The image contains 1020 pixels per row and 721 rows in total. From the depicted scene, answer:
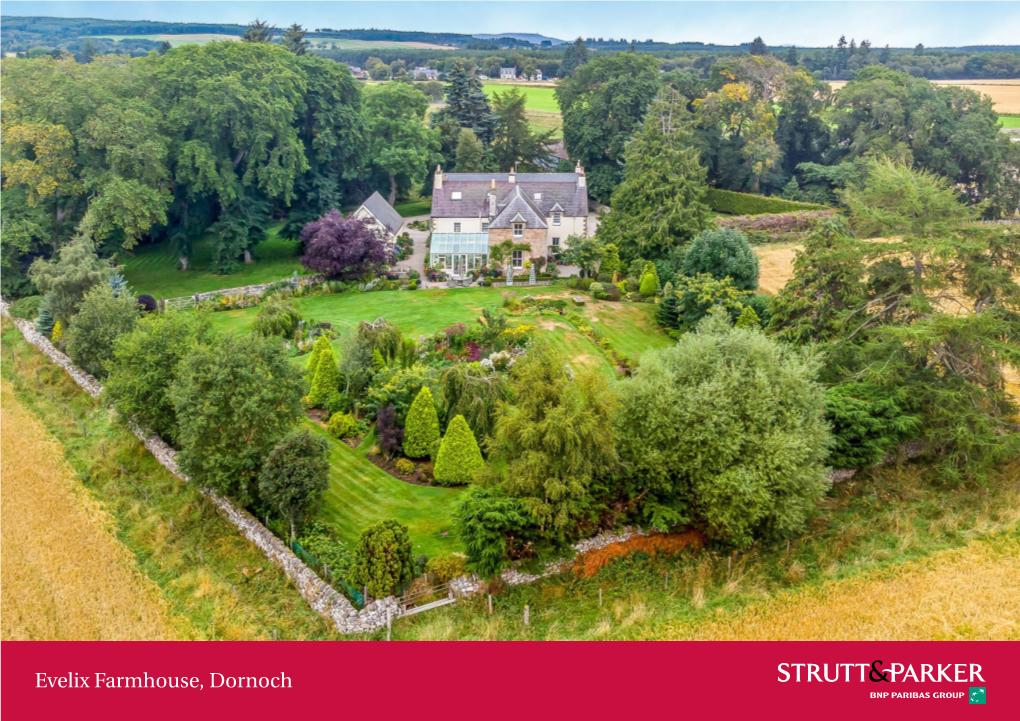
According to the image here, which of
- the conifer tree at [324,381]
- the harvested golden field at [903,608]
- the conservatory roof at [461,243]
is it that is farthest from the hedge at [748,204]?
the harvested golden field at [903,608]

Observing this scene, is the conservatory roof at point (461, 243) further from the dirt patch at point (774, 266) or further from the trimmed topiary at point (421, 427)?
the trimmed topiary at point (421, 427)

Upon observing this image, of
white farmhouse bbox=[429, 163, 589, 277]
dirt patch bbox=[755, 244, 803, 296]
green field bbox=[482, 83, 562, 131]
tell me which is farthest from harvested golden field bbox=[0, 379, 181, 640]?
green field bbox=[482, 83, 562, 131]

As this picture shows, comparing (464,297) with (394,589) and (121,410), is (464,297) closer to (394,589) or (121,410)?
(121,410)

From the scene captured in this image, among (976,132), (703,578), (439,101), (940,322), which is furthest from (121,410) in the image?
(439,101)

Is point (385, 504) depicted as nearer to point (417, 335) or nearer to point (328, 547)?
point (328, 547)

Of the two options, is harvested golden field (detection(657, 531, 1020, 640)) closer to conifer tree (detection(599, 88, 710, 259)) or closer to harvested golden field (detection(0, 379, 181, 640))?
harvested golden field (detection(0, 379, 181, 640))

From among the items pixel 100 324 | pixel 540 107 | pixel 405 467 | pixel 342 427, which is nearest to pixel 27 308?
pixel 100 324

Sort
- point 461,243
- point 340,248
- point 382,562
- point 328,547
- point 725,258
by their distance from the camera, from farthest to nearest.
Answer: point 461,243 → point 340,248 → point 725,258 → point 328,547 → point 382,562
